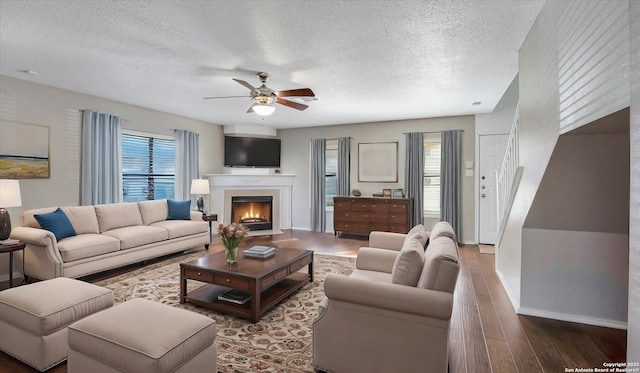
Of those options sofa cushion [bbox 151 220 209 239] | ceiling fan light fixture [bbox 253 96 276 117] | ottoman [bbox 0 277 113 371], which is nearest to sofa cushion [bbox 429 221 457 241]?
ceiling fan light fixture [bbox 253 96 276 117]

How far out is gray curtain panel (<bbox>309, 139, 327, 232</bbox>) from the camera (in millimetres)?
7211

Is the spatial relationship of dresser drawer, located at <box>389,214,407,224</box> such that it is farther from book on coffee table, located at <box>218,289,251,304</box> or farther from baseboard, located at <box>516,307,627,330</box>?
book on coffee table, located at <box>218,289,251,304</box>

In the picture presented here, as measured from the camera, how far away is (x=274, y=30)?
2.64 m

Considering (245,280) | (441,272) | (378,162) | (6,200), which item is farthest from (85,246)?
(378,162)

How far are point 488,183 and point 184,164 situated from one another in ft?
19.7

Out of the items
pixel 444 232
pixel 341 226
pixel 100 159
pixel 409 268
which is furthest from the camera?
pixel 341 226

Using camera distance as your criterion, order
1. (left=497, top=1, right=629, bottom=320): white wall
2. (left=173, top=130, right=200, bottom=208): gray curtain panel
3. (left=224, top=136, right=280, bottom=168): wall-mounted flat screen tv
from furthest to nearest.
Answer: (left=224, top=136, right=280, bottom=168): wall-mounted flat screen tv < (left=173, top=130, right=200, bottom=208): gray curtain panel < (left=497, top=1, right=629, bottom=320): white wall

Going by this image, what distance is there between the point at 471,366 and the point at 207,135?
6.45 m

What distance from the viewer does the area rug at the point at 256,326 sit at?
2.13 m

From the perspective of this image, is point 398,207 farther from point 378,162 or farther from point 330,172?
point 330,172

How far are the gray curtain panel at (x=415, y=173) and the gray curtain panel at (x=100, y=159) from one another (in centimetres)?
531

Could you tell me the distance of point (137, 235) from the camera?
420 cm

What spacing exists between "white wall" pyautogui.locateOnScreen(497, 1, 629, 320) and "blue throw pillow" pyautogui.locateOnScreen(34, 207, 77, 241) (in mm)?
4998

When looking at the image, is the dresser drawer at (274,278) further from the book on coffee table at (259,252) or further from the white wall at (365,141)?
the white wall at (365,141)
